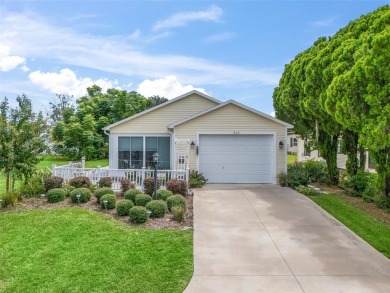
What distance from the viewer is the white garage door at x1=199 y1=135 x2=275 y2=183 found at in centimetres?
1435

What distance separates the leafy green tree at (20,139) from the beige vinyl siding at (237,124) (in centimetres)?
648

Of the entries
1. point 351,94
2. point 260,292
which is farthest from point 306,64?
point 260,292

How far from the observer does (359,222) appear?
8.93 metres

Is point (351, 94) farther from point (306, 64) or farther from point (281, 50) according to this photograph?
point (281, 50)

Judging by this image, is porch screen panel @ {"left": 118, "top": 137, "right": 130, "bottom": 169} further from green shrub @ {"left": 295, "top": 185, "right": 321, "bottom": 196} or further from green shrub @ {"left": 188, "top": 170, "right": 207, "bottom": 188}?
green shrub @ {"left": 295, "top": 185, "right": 321, "bottom": 196}

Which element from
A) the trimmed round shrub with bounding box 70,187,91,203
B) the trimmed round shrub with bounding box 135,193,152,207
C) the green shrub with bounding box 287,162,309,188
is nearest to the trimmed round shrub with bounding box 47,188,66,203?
the trimmed round shrub with bounding box 70,187,91,203

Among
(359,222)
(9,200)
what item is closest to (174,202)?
(9,200)

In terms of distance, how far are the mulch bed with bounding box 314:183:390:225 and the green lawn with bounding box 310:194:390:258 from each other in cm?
30

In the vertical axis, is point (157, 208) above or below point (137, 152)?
below

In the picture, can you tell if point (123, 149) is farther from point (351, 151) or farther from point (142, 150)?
point (351, 151)

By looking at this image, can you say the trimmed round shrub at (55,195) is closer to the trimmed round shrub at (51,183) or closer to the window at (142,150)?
the trimmed round shrub at (51,183)

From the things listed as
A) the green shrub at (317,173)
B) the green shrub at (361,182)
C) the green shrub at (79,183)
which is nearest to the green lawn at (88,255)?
the green shrub at (79,183)

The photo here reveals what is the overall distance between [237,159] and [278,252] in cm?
794

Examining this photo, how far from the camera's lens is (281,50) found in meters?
18.2
